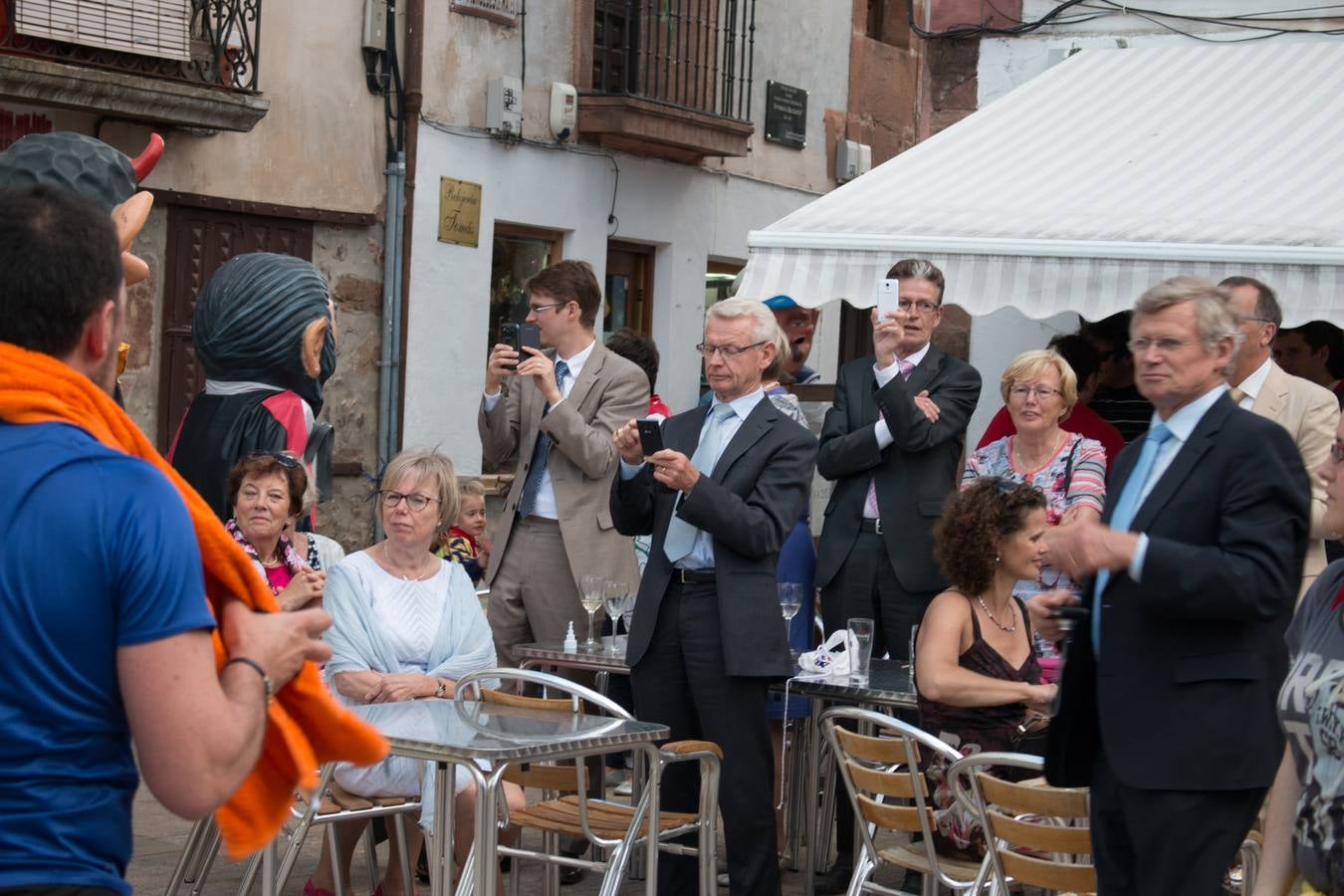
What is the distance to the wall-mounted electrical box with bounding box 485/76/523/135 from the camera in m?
14.8

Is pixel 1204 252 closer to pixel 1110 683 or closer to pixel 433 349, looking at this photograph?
pixel 1110 683

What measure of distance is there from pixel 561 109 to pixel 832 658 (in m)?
10.1

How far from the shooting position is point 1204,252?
7.50 meters

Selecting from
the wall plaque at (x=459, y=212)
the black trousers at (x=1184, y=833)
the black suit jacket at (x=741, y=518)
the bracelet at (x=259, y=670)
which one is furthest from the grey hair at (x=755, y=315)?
the wall plaque at (x=459, y=212)

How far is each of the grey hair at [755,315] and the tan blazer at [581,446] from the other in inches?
46.7

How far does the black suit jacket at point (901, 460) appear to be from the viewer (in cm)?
661

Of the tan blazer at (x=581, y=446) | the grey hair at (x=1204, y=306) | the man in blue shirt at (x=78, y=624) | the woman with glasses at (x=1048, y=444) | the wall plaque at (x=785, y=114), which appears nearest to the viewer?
the man in blue shirt at (x=78, y=624)

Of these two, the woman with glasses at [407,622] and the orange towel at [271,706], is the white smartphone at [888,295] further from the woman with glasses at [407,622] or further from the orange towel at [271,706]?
the orange towel at [271,706]

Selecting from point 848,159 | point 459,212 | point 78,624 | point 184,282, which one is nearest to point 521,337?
point 78,624

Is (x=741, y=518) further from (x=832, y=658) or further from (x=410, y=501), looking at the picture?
(x=410, y=501)

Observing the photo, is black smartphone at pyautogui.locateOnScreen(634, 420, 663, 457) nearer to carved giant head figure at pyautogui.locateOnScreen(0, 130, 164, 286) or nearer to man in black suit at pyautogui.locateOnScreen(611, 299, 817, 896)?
man in black suit at pyautogui.locateOnScreen(611, 299, 817, 896)

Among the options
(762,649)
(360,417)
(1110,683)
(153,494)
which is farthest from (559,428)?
(360,417)

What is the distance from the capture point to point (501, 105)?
1480 centimetres

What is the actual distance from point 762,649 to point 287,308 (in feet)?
6.55
